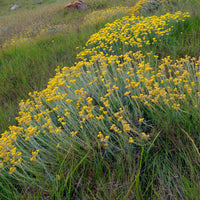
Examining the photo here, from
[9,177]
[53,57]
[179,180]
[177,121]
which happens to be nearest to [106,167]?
[179,180]

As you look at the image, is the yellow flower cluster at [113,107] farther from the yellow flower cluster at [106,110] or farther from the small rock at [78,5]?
the small rock at [78,5]

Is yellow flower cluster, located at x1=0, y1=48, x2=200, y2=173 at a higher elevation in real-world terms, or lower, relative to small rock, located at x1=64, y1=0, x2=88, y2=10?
lower

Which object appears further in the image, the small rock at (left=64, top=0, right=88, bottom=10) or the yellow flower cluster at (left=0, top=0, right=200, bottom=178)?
the small rock at (left=64, top=0, right=88, bottom=10)

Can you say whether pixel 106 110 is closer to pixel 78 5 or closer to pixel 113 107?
pixel 113 107

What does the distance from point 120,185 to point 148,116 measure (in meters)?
0.73

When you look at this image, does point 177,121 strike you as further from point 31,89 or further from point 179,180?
point 31,89

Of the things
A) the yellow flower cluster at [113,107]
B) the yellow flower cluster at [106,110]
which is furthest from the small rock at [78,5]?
the yellow flower cluster at [113,107]

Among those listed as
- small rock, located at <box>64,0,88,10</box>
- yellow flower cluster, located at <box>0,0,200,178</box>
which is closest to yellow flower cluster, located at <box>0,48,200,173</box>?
yellow flower cluster, located at <box>0,0,200,178</box>

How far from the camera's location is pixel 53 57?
14.8 ft

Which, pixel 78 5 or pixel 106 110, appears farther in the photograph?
pixel 78 5

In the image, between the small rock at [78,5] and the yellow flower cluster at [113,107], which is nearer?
the yellow flower cluster at [113,107]

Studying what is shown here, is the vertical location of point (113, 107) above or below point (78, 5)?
below

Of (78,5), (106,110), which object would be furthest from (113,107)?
(78,5)

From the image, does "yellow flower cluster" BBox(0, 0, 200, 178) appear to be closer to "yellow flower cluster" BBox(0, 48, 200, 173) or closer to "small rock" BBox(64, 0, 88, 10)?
"yellow flower cluster" BBox(0, 48, 200, 173)
